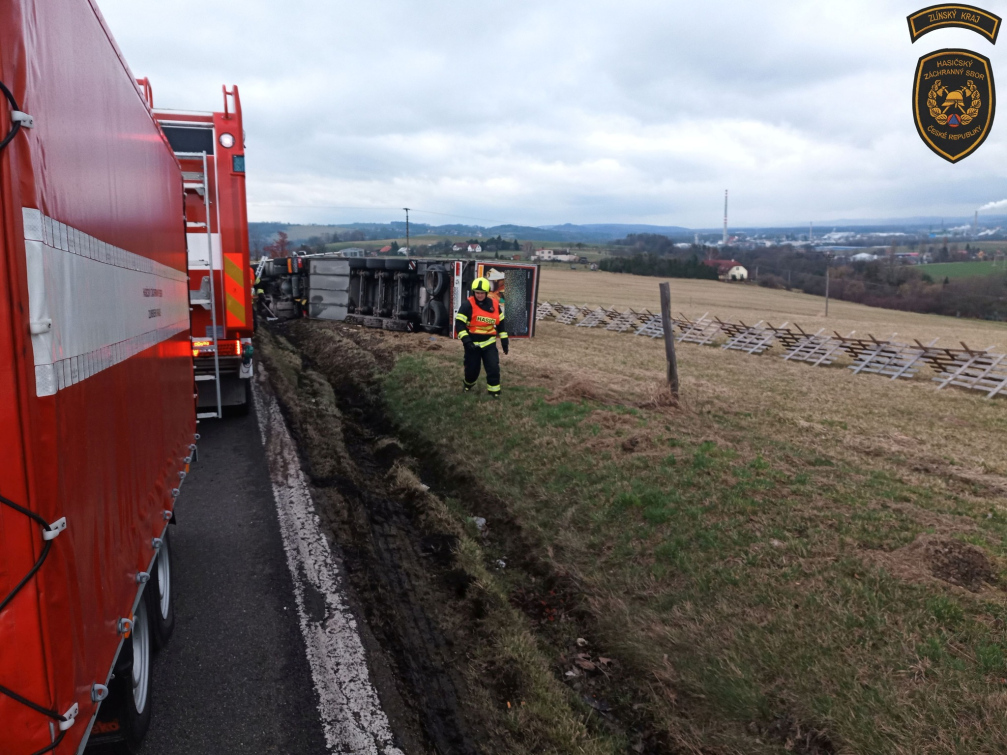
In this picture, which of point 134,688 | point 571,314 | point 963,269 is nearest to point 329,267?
point 571,314

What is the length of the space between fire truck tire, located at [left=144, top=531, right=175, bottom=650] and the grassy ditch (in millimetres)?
2263

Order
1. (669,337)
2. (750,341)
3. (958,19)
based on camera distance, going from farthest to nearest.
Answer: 1. (750,341)
2. (669,337)
3. (958,19)

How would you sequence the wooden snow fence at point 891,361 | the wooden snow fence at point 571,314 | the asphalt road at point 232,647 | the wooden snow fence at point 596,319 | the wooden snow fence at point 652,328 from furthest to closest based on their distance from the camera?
the wooden snow fence at point 571,314, the wooden snow fence at point 596,319, the wooden snow fence at point 652,328, the wooden snow fence at point 891,361, the asphalt road at point 232,647

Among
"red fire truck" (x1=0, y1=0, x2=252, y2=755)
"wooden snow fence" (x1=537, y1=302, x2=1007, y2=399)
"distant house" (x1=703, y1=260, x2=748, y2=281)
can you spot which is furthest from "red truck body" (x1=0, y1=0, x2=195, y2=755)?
"distant house" (x1=703, y1=260, x2=748, y2=281)

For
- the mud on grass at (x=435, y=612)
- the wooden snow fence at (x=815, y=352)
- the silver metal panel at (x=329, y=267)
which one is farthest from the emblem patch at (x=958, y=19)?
the silver metal panel at (x=329, y=267)

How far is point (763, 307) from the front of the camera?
5231 centimetres

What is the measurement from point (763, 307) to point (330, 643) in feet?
171

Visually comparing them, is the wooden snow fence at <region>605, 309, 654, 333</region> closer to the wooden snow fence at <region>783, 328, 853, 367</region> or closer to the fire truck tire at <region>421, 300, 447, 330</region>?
the wooden snow fence at <region>783, 328, 853, 367</region>

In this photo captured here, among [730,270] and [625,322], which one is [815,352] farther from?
[730,270]

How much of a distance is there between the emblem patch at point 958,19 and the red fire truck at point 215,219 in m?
7.23

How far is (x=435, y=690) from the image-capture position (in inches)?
168

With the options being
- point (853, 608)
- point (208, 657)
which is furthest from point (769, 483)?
point (208, 657)

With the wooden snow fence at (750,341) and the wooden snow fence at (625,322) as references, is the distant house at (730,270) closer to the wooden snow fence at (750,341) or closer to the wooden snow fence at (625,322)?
the wooden snow fence at (625,322)

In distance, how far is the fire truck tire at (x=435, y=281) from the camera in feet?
65.0
